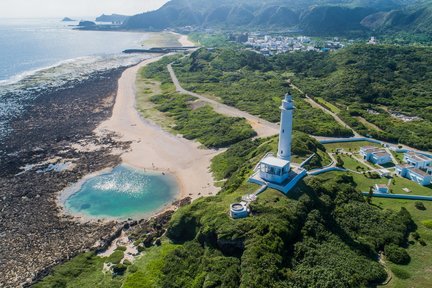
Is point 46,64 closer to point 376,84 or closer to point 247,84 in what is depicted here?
point 247,84

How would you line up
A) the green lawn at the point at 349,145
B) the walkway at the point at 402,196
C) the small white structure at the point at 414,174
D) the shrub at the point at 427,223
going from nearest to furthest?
the shrub at the point at 427,223 → the walkway at the point at 402,196 → the small white structure at the point at 414,174 → the green lawn at the point at 349,145

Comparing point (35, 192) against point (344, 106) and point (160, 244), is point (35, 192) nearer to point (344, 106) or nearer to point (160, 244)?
point (160, 244)

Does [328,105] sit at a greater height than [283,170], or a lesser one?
lesser

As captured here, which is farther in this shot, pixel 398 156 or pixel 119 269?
pixel 398 156

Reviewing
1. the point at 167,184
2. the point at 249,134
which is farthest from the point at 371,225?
the point at 249,134

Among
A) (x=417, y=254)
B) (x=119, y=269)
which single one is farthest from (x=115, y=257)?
(x=417, y=254)

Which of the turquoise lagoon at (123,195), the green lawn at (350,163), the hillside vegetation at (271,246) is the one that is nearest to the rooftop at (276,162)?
the hillside vegetation at (271,246)

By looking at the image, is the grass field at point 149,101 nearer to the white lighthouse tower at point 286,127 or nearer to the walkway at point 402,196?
the white lighthouse tower at point 286,127

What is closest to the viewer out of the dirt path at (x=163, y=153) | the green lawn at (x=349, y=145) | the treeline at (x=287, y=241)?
the treeline at (x=287, y=241)
